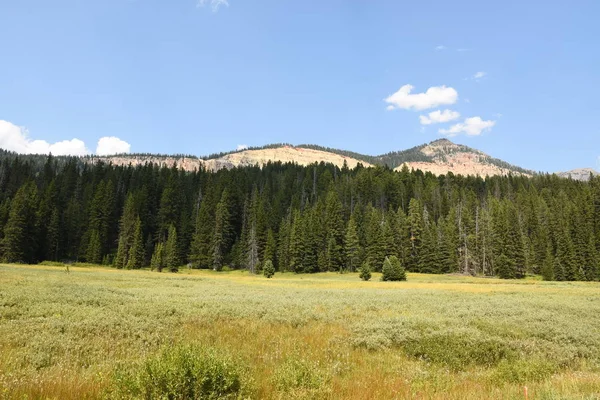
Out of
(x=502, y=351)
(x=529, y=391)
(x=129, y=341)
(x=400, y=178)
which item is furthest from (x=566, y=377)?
(x=400, y=178)

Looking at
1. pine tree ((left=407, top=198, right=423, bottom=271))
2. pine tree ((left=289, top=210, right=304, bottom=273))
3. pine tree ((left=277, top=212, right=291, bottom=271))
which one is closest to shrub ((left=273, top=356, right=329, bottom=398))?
pine tree ((left=289, top=210, right=304, bottom=273))

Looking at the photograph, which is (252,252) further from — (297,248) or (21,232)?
(21,232)

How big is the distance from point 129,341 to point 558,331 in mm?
17938

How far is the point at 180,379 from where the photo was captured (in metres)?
6.09

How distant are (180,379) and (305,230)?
284ft


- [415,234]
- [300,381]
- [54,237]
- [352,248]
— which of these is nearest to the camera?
[300,381]

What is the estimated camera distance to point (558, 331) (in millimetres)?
15336

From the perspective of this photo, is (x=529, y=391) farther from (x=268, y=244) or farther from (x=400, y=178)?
(x=400, y=178)

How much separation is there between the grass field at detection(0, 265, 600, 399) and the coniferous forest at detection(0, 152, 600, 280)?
218ft

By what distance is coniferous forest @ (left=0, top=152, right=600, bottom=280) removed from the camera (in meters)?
82.1

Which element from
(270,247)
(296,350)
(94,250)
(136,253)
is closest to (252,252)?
(270,247)

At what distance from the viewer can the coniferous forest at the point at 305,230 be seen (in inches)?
3231

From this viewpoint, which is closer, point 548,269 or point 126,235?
point 548,269

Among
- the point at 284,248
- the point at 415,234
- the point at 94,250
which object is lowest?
the point at 94,250
